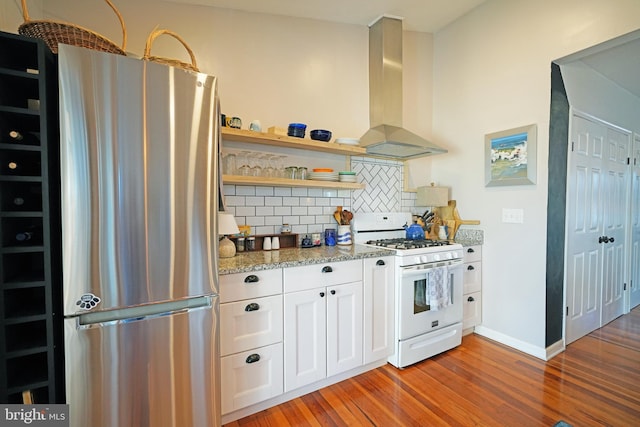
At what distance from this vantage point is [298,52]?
2.55m

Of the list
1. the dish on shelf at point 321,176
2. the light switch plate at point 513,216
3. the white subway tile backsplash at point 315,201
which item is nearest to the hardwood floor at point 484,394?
the light switch plate at point 513,216

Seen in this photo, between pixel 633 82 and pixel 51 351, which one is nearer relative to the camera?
pixel 51 351

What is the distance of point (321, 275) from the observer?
1.91 metres

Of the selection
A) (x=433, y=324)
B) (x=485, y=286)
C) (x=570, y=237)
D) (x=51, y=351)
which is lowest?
(x=433, y=324)

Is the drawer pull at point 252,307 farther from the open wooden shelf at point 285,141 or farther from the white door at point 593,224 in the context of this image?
the white door at point 593,224

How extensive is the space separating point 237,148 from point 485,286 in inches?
105

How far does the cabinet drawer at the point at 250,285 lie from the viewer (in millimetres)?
1605

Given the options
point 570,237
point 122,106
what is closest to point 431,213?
point 570,237

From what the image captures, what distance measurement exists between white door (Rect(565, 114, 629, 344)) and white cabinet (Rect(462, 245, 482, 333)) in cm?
69

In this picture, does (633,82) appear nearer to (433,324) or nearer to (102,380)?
(433,324)

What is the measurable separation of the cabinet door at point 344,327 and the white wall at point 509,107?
154cm

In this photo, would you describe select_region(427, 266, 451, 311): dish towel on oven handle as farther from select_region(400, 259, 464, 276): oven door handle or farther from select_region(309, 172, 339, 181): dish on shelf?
select_region(309, 172, 339, 181): dish on shelf

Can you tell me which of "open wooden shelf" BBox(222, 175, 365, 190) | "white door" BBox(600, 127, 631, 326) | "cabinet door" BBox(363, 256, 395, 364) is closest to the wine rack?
"open wooden shelf" BBox(222, 175, 365, 190)

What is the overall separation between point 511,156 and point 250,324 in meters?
2.56
